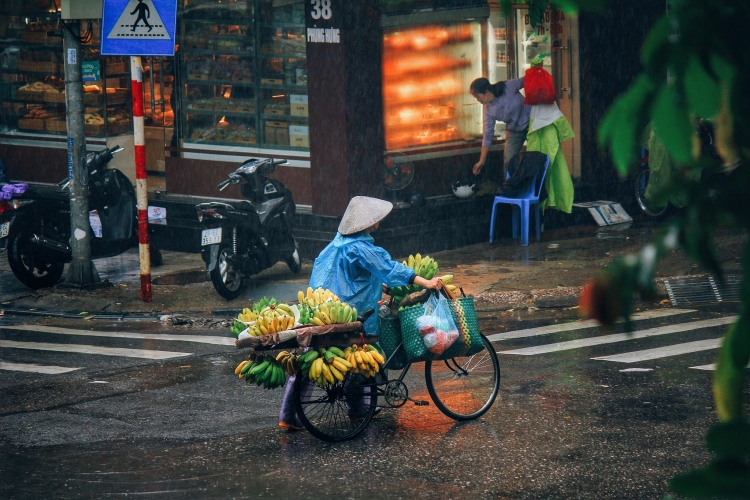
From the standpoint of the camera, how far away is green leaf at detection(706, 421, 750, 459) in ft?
5.80

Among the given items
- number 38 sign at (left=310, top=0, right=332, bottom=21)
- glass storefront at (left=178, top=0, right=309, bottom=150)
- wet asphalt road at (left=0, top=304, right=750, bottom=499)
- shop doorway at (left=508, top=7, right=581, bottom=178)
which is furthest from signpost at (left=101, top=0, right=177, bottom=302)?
shop doorway at (left=508, top=7, right=581, bottom=178)

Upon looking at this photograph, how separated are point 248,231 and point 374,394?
17.8 ft

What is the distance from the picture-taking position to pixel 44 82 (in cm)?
1741

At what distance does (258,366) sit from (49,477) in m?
1.41

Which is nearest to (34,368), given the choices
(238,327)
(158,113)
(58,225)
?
(238,327)

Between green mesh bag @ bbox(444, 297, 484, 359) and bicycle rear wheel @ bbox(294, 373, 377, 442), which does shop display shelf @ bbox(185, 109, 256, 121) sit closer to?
bicycle rear wheel @ bbox(294, 373, 377, 442)

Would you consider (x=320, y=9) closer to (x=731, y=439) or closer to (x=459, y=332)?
(x=459, y=332)

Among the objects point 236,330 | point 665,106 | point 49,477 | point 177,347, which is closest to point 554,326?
point 177,347

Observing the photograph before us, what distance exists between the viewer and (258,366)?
7.29m

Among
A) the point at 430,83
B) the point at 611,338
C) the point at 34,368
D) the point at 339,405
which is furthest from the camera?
the point at 430,83

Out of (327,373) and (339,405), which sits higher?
(327,373)

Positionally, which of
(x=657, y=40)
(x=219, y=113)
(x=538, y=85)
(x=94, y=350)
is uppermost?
(x=538, y=85)

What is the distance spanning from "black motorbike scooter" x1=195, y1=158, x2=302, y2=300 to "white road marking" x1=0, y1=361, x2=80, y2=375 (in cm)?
281

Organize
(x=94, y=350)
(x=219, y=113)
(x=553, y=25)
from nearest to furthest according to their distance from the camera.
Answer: (x=94, y=350)
(x=219, y=113)
(x=553, y=25)
